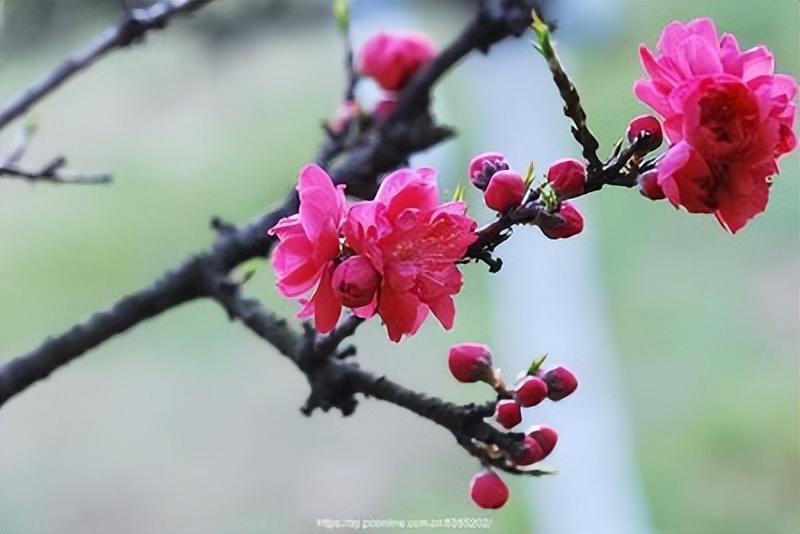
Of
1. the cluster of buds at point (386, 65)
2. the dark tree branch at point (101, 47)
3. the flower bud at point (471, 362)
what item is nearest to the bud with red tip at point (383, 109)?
the cluster of buds at point (386, 65)

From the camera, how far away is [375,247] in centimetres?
34

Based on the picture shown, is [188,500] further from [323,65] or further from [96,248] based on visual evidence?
[323,65]

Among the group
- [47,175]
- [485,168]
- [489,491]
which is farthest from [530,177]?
[47,175]

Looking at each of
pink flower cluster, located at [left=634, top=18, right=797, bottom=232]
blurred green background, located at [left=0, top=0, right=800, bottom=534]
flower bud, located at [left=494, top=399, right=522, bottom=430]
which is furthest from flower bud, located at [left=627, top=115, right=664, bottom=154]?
blurred green background, located at [left=0, top=0, right=800, bottom=534]

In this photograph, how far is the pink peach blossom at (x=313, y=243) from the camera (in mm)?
345

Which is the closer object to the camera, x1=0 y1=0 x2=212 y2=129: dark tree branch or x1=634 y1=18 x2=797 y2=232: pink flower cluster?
x1=634 y1=18 x2=797 y2=232: pink flower cluster

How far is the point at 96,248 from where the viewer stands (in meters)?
0.80

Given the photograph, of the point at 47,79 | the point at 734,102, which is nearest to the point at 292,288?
the point at 734,102

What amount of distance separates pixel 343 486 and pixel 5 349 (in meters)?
0.25

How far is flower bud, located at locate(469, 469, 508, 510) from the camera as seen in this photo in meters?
0.44

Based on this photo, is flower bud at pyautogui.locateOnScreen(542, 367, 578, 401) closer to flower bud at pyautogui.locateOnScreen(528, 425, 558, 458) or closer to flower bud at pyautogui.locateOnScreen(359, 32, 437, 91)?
flower bud at pyautogui.locateOnScreen(528, 425, 558, 458)

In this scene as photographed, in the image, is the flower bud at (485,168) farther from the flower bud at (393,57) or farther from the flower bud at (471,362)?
the flower bud at (393,57)

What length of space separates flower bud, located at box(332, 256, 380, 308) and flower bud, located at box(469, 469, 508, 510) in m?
0.13

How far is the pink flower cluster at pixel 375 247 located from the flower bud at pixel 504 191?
0.01 m
